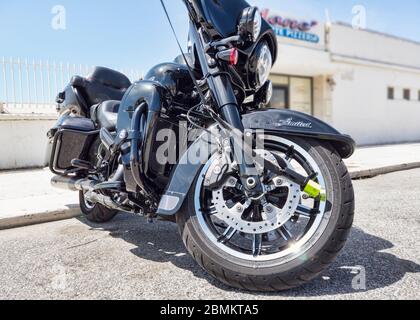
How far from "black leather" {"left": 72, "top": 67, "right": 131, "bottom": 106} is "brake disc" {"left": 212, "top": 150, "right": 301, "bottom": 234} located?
202 cm

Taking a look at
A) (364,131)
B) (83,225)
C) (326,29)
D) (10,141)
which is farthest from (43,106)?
(364,131)

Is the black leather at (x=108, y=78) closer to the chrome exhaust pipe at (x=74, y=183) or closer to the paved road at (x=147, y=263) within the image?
the chrome exhaust pipe at (x=74, y=183)

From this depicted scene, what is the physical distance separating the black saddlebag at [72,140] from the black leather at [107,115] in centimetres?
13

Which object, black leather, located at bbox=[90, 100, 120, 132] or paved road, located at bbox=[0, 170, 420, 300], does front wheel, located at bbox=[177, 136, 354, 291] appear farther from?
black leather, located at bbox=[90, 100, 120, 132]

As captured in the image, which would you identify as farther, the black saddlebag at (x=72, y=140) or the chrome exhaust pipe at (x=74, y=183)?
the black saddlebag at (x=72, y=140)

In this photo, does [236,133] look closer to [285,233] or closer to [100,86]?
[285,233]

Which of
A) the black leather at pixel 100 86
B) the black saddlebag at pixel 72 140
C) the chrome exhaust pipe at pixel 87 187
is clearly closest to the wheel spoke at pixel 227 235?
the chrome exhaust pipe at pixel 87 187

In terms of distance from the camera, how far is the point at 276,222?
2023 millimetres

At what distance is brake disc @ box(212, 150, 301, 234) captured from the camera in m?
2.02

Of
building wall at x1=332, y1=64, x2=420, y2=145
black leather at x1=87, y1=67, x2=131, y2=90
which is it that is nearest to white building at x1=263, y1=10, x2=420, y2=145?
building wall at x1=332, y1=64, x2=420, y2=145

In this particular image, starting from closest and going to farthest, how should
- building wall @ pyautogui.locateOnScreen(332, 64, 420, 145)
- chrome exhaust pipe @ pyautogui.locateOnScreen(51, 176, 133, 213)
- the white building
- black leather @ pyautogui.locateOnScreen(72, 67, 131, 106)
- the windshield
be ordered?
the windshield
chrome exhaust pipe @ pyautogui.locateOnScreen(51, 176, 133, 213)
black leather @ pyautogui.locateOnScreen(72, 67, 131, 106)
the white building
building wall @ pyautogui.locateOnScreen(332, 64, 420, 145)

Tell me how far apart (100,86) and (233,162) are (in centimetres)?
210

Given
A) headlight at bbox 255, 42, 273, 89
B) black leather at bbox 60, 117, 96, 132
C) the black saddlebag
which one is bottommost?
the black saddlebag

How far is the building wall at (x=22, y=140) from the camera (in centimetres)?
803
